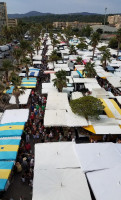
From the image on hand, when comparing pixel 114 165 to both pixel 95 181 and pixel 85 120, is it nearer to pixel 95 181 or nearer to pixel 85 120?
pixel 95 181

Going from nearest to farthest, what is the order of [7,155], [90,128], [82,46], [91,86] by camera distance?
[7,155], [90,128], [91,86], [82,46]

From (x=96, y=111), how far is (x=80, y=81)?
881cm

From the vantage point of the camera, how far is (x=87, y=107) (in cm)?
1320

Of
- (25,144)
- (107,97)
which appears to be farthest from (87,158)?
(107,97)

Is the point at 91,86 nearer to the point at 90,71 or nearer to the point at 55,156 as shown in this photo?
the point at 90,71

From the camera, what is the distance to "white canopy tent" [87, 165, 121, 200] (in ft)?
24.4

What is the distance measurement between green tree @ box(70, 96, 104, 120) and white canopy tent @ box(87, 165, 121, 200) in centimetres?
514

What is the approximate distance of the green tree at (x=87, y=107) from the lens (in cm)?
1317

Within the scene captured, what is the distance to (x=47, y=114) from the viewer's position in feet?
47.3

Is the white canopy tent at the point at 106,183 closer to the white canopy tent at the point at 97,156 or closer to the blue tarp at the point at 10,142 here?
the white canopy tent at the point at 97,156

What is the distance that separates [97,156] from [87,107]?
453 centimetres

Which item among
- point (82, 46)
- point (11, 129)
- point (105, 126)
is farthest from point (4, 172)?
point (82, 46)

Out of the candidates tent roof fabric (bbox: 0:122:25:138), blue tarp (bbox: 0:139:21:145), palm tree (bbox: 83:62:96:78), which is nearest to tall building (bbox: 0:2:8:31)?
palm tree (bbox: 83:62:96:78)

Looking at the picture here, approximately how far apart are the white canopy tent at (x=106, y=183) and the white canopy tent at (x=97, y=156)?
363mm
